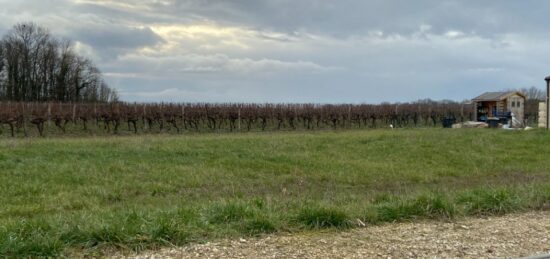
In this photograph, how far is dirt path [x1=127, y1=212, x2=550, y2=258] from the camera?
5.11m

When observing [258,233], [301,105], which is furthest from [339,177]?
[301,105]

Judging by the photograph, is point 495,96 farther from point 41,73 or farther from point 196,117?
point 41,73

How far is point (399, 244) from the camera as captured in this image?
5.52 metres

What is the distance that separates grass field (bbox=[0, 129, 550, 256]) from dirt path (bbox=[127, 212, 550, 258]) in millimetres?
304

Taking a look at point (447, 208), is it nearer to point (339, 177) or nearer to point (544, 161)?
point (339, 177)

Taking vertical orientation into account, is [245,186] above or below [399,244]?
below

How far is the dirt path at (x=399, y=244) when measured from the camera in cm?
511

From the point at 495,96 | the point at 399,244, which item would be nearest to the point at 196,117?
the point at 495,96

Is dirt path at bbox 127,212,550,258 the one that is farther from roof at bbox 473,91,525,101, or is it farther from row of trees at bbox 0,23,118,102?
row of trees at bbox 0,23,118,102

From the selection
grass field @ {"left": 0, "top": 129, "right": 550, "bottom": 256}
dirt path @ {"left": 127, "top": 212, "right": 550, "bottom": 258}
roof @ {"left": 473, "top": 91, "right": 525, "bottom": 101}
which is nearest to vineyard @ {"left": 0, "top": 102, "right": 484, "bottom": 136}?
roof @ {"left": 473, "top": 91, "right": 525, "bottom": 101}

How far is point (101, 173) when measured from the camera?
13.1 m

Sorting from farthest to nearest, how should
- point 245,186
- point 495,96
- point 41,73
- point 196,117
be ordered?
1. point 41,73
2. point 495,96
3. point 196,117
4. point 245,186

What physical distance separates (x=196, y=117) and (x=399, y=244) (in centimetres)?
3537

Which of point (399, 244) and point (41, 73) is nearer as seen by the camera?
point (399, 244)
